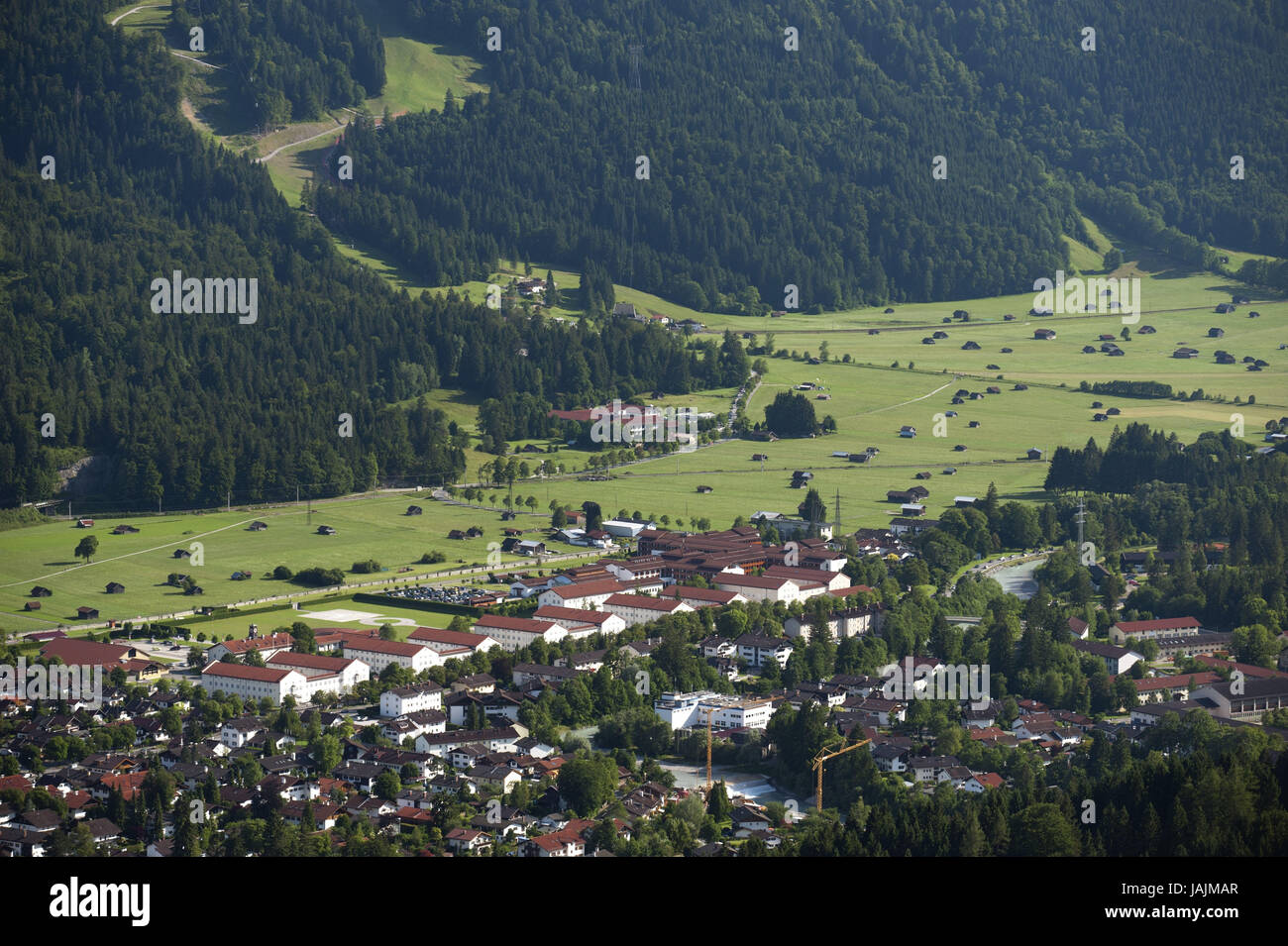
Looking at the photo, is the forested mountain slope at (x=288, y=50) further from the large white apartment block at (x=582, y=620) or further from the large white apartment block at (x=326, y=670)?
the large white apartment block at (x=326, y=670)

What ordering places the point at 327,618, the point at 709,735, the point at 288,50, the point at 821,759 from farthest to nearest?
the point at 288,50, the point at 327,618, the point at 709,735, the point at 821,759

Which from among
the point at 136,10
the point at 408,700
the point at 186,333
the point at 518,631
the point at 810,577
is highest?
the point at 136,10

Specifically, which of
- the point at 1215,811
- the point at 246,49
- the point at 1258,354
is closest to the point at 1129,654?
the point at 1215,811

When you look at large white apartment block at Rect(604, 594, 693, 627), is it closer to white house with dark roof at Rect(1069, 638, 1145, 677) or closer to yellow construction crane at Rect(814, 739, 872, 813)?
white house with dark roof at Rect(1069, 638, 1145, 677)
